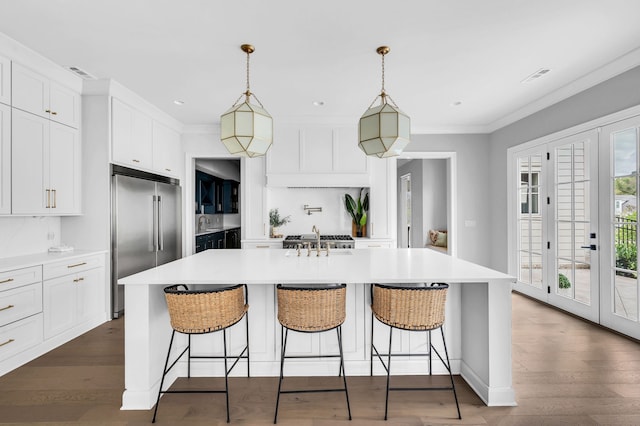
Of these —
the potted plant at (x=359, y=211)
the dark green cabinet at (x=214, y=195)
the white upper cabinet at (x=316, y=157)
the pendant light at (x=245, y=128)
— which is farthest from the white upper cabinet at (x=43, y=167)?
the potted plant at (x=359, y=211)

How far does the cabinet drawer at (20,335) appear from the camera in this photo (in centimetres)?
242

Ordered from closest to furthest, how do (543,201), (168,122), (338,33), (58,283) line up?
(338,33) → (58,283) → (543,201) → (168,122)

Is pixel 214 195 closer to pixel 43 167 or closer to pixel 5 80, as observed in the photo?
pixel 43 167

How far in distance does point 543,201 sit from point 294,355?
376 centimetres

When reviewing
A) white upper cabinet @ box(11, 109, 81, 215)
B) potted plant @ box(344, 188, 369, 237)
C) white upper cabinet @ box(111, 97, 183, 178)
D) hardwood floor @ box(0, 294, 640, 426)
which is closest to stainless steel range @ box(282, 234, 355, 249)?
potted plant @ box(344, 188, 369, 237)

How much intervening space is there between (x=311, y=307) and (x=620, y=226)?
323 centimetres

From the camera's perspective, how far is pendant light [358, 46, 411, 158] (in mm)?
2307

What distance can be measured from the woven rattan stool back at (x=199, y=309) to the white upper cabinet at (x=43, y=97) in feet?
7.82

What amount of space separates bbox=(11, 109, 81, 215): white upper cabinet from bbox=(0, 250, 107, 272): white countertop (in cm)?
41

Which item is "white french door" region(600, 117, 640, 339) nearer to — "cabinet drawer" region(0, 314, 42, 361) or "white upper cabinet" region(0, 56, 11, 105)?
"cabinet drawer" region(0, 314, 42, 361)

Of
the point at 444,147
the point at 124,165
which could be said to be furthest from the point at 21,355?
the point at 444,147

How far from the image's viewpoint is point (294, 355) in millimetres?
2340

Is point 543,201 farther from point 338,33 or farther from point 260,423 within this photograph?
point 260,423

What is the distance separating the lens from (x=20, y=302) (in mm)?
2533
